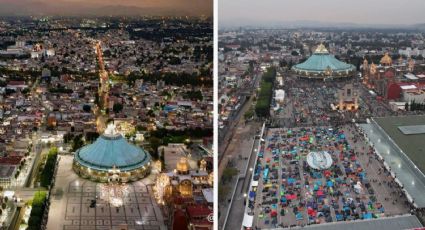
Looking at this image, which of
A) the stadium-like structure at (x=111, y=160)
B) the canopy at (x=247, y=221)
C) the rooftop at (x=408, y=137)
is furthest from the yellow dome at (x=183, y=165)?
the rooftop at (x=408, y=137)

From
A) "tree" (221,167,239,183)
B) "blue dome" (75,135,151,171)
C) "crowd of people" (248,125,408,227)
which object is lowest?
"blue dome" (75,135,151,171)

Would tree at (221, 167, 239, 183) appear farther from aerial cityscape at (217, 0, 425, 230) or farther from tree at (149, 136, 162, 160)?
tree at (149, 136, 162, 160)

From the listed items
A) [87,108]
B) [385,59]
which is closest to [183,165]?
[385,59]

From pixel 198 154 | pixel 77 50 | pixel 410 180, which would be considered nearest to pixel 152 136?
pixel 198 154

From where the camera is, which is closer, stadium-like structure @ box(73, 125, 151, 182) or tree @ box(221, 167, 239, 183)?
tree @ box(221, 167, 239, 183)

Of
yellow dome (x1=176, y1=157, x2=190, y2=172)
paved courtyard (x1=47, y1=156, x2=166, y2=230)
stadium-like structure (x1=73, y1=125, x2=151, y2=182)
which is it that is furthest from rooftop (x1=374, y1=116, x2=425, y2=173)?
stadium-like structure (x1=73, y1=125, x2=151, y2=182)

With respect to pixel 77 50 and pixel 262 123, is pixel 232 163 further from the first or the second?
pixel 77 50
